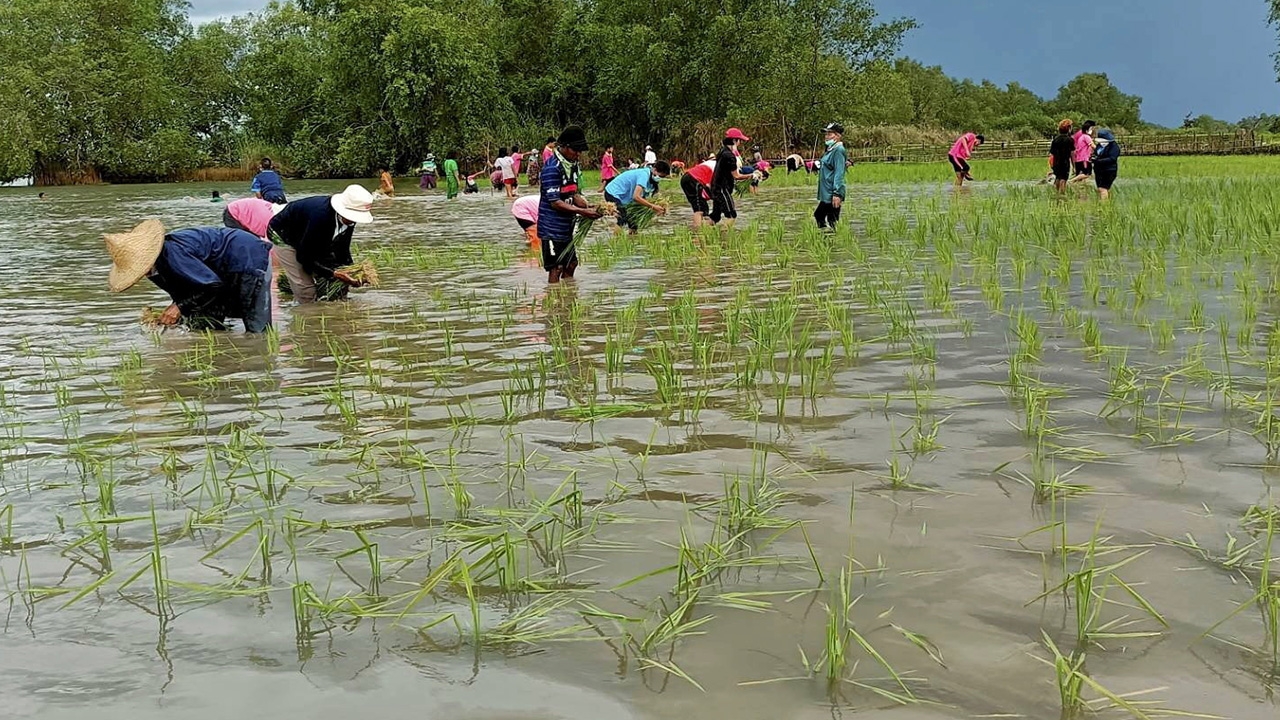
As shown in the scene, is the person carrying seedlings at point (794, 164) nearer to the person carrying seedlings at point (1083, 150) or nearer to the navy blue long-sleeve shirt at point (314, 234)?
the person carrying seedlings at point (1083, 150)

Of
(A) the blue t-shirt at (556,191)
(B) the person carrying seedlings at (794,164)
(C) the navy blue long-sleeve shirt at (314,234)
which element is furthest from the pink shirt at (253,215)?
(B) the person carrying seedlings at (794,164)

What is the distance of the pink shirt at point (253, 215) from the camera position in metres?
9.60

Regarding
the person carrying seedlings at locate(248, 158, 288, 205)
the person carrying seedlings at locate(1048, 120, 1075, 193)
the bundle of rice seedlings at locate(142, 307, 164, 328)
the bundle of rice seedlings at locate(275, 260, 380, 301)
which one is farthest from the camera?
the person carrying seedlings at locate(1048, 120, 1075, 193)

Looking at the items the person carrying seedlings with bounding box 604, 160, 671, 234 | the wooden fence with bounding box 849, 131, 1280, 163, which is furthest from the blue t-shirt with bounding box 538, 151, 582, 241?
the wooden fence with bounding box 849, 131, 1280, 163

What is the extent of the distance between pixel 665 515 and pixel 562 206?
630 centimetres

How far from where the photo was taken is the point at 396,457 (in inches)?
167

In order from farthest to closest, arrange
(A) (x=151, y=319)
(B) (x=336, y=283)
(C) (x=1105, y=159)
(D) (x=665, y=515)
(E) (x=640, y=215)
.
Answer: (C) (x=1105, y=159), (E) (x=640, y=215), (B) (x=336, y=283), (A) (x=151, y=319), (D) (x=665, y=515)

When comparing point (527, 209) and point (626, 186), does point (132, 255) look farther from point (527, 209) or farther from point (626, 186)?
point (626, 186)

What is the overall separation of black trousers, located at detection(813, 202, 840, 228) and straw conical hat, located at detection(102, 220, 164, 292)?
8561 millimetres

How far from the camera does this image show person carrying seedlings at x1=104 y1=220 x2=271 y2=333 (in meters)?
6.95

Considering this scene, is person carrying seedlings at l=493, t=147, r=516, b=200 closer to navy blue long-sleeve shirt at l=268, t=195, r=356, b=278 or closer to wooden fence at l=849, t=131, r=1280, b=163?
navy blue long-sleeve shirt at l=268, t=195, r=356, b=278

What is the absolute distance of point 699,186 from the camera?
15.9m

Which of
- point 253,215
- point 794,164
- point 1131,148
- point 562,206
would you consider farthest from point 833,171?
point 1131,148

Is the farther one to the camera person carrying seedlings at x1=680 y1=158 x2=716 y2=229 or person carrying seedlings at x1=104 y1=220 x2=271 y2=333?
person carrying seedlings at x1=680 y1=158 x2=716 y2=229
